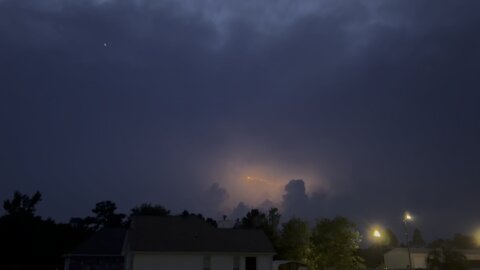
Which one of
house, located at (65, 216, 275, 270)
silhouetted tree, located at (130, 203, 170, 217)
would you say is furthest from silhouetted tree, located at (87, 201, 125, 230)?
house, located at (65, 216, 275, 270)

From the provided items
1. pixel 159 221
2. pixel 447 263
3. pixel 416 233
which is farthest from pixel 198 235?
pixel 416 233

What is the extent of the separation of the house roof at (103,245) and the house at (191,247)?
361 inches

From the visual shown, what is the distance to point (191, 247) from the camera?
4594cm

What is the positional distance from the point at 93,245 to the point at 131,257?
1505 centimetres

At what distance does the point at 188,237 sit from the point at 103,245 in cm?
1547

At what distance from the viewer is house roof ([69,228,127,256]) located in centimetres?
5647

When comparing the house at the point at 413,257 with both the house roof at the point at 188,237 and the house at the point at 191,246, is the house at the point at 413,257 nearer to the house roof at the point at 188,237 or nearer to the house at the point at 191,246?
the house roof at the point at 188,237

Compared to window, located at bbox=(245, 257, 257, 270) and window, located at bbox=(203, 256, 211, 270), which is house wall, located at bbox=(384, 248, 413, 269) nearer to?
window, located at bbox=(245, 257, 257, 270)

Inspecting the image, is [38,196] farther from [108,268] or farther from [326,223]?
[326,223]

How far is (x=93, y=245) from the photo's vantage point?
190 feet

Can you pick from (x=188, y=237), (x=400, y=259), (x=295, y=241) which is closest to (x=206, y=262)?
(x=188, y=237)

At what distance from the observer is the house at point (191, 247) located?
44281 millimetres

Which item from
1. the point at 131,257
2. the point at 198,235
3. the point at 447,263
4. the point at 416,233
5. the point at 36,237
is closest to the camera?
the point at 447,263

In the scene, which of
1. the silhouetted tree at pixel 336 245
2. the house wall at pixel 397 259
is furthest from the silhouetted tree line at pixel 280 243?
the house wall at pixel 397 259
